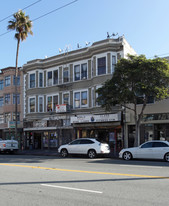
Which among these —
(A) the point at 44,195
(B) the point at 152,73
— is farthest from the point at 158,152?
(A) the point at 44,195

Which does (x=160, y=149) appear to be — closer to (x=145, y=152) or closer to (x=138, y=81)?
(x=145, y=152)

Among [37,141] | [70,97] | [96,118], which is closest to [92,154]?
[96,118]

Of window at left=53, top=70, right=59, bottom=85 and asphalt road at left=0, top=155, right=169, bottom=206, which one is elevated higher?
window at left=53, top=70, right=59, bottom=85

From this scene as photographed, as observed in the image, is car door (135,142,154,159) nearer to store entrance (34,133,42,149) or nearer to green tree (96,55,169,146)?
green tree (96,55,169,146)

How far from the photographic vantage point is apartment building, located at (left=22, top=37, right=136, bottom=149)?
2530 centimetres

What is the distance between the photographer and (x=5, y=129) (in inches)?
1382

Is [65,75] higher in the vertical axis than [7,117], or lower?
higher

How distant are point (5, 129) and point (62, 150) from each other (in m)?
16.4

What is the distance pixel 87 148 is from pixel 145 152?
4.75 metres

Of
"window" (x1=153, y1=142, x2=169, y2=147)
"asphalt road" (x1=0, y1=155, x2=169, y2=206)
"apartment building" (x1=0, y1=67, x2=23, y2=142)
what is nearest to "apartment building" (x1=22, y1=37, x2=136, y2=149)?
"apartment building" (x1=0, y1=67, x2=23, y2=142)

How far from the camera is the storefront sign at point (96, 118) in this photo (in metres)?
23.9

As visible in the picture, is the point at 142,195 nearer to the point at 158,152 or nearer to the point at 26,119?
the point at 158,152

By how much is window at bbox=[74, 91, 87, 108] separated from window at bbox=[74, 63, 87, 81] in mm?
1647

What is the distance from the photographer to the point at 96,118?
2503cm
